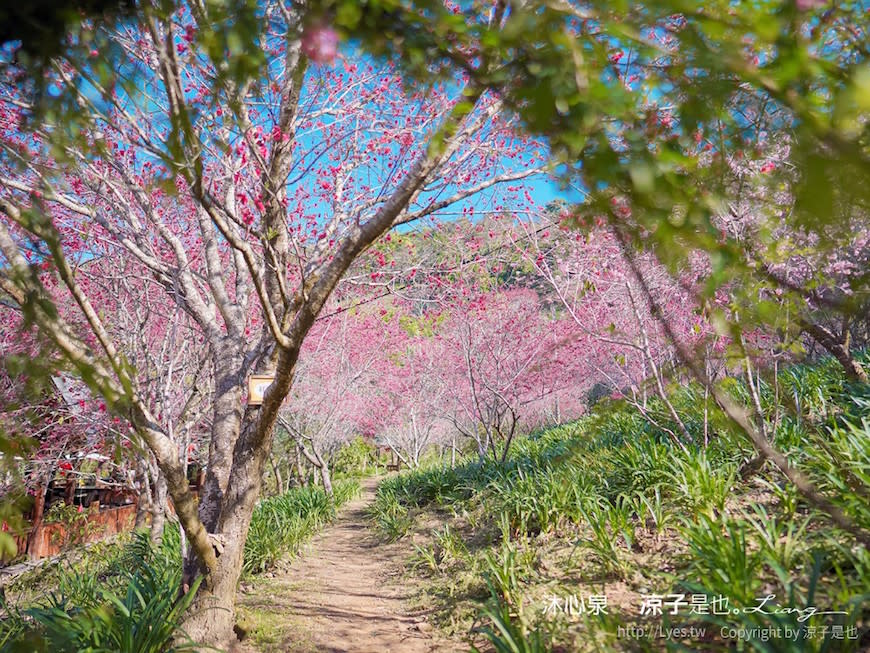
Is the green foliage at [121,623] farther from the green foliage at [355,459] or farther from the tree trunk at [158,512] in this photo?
the green foliage at [355,459]

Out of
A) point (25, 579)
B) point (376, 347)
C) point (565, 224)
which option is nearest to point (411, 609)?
point (565, 224)

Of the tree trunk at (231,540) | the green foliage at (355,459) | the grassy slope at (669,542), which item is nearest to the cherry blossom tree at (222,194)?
the tree trunk at (231,540)

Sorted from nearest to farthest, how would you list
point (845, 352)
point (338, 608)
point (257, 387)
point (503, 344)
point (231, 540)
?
1. point (231, 540)
2. point (257, 387)
3. point (338, 608)
4. point (845, 352)
5. point (503, 344)

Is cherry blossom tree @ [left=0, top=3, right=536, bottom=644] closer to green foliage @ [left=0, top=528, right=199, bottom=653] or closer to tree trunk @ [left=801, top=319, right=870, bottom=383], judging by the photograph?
green foliage @ [left=0, top=528, right=199, bottom=653]

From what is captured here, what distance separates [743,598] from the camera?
232 centimetres

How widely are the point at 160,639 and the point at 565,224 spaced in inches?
134

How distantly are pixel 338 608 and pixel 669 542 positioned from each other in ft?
10.4

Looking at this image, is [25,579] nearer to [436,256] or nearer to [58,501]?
[58,501]

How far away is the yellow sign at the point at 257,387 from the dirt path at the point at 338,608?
184 cm

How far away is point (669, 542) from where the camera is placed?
371cm

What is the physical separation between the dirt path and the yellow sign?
184cm

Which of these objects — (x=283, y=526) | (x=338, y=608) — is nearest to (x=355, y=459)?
(x=283, y=526)

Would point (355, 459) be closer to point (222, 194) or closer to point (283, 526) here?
point (283, 526)

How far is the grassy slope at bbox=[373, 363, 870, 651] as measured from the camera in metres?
2.38
